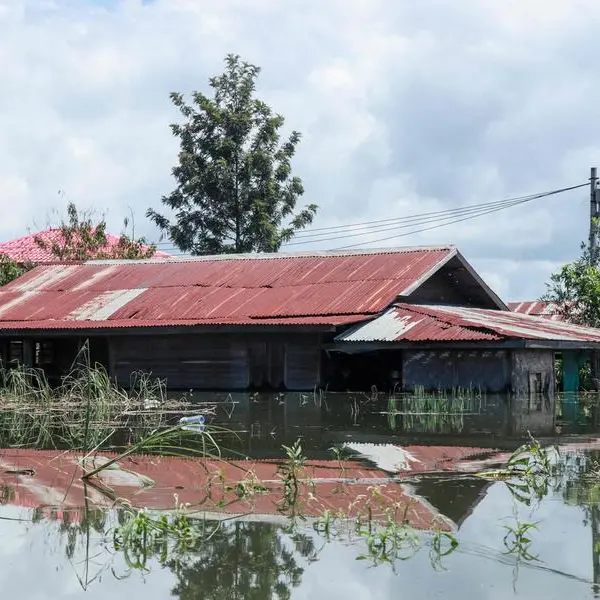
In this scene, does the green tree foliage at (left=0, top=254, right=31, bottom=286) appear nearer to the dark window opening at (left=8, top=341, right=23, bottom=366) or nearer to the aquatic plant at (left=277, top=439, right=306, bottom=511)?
the dark window opening at (left=8, top=341, right=23, bottom=366)

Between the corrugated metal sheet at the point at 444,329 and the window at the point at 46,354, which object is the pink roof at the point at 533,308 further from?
the window at the point at 46,354

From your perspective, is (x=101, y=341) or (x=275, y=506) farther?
(x=101, y=341)

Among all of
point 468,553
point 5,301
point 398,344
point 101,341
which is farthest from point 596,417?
point 5,301

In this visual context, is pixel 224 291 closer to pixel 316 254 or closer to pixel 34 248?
pixel 316 254

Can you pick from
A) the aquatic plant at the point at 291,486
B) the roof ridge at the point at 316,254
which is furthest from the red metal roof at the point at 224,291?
the aquatic plant at the point at 291,486

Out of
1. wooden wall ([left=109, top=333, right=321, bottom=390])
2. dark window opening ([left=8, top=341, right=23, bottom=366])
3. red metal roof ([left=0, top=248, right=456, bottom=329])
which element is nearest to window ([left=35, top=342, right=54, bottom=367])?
dark window opening ([left=8, top=341, right=23, bottom=366])

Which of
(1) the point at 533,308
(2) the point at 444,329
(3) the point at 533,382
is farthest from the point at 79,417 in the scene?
(1) the point at 533,308

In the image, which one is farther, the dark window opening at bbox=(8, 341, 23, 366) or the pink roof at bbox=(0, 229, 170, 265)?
the pink roof at bbox=(0, 229, 170, 265)

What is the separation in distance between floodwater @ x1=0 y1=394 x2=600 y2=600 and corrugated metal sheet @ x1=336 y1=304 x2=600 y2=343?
28.8 feet

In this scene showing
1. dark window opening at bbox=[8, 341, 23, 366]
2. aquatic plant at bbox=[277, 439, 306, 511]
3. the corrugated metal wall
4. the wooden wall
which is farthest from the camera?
dark window opening at bbox=[8, 341, 23, 366]

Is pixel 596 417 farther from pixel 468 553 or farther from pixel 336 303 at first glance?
pixel 468 553

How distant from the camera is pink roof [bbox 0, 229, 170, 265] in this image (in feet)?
132

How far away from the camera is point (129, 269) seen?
2941 centimetres

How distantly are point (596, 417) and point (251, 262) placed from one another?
12.2 m
